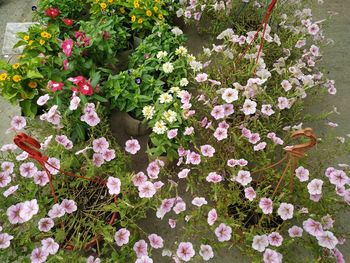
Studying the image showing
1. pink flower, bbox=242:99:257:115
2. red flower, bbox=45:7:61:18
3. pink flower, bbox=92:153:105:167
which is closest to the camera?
pink flower, bbox=92:153:105:167

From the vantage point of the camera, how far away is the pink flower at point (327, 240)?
1.58 meters

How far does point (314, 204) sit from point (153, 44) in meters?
1.55

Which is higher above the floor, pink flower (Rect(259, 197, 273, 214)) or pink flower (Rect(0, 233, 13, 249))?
pink flower (Rect(259, 197, 273, 214))

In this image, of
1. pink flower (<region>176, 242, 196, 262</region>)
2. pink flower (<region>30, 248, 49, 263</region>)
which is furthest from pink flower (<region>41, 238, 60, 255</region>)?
pink flower (<region>176, 242, 196, 262</region>)

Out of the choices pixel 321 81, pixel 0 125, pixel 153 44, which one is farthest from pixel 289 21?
pixel 0 125

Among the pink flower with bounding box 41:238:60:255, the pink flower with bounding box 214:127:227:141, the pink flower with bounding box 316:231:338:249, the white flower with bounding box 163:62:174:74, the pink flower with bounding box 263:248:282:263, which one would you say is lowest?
the pink flower with bounding box 263:248:282:263

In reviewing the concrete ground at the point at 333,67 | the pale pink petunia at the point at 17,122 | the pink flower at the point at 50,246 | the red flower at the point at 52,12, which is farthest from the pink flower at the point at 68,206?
the red flower at the point at 52,12

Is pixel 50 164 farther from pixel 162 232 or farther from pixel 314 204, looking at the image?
pixel 314 204

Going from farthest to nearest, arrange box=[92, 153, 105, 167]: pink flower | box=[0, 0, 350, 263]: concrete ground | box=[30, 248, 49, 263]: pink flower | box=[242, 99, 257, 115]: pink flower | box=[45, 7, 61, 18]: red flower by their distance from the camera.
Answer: box=[45, 7, 61, 18]: red flower
box=[0, 0, 350, 263]: concrete ground
box=[242, 99, 257, 115]: pink flower
box=[92, 153, 105, 167]: pink flower
box=[30, 248, 49, 263]: pink flower

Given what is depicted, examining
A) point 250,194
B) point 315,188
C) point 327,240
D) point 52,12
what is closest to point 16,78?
point 52,12

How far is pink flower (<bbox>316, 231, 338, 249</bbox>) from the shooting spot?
1576 millimetres

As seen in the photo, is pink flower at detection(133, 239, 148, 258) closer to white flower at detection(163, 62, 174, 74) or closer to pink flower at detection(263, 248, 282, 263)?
pink flower at detection(263, 248, 282, 263)

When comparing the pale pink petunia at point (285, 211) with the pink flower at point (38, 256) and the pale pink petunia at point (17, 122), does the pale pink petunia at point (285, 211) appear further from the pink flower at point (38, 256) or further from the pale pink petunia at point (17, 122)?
the pale pink petunia at point (17, 122)

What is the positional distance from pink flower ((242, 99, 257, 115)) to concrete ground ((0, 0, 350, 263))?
0.71m
